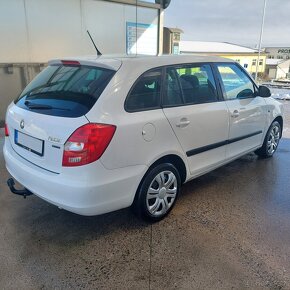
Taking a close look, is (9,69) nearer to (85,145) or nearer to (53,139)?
(53,139)

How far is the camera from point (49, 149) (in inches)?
97.4

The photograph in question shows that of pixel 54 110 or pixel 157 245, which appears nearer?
pixel 54 110

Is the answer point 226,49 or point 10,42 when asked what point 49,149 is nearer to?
point 10,42

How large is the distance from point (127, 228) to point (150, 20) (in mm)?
7408

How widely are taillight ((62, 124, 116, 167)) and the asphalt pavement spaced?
2.72 feet

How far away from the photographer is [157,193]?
2977 millimetres

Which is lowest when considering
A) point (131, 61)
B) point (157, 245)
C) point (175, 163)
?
point (157, 245)

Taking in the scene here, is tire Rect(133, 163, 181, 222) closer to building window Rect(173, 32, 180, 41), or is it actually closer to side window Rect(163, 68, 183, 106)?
side window Rect(163, 68, 183, 106)

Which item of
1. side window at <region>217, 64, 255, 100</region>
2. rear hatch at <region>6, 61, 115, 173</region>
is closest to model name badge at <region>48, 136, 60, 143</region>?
rear hatch at <region>6, 61, 115, 173</region>

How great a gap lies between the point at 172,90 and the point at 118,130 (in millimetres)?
845

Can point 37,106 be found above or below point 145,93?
below

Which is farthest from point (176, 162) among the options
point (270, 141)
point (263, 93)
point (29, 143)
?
point (270, 141)

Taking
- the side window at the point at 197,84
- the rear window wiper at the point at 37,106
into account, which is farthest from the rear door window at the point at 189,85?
the rear window wiper at the point at 37,106

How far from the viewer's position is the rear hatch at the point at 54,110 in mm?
2418
